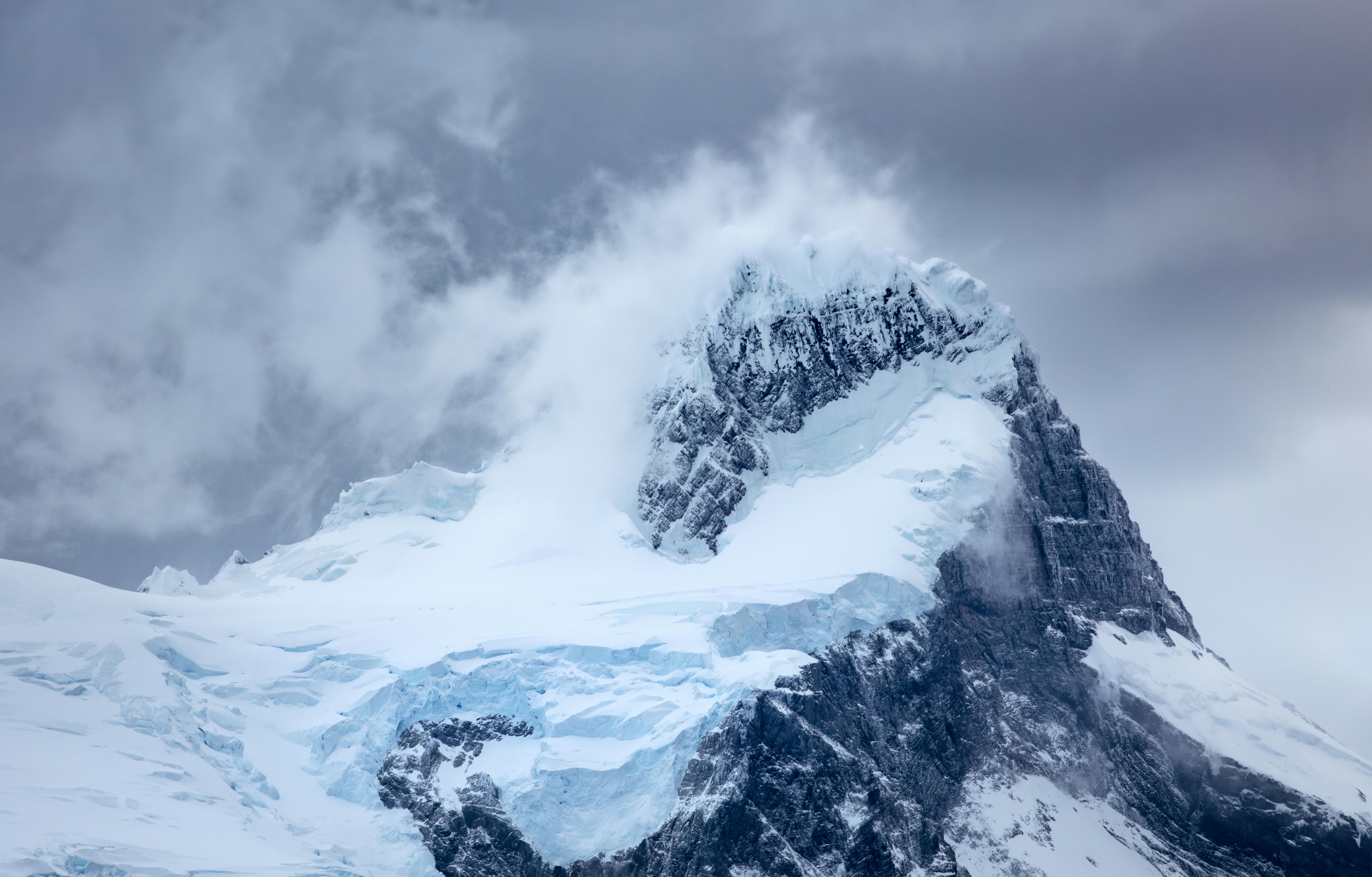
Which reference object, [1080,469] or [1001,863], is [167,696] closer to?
[1001,863]

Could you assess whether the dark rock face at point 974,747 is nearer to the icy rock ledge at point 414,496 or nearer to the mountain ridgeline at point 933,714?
the mountain ridgeline at point 933,714

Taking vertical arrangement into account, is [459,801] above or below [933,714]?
below

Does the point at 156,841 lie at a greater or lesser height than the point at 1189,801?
lesser

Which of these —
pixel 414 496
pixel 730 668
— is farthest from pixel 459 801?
pixel 414 496

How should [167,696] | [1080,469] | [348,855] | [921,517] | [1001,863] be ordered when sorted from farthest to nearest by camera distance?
[1080,469], [921,517], [1001,863], [167,696], [348,855]

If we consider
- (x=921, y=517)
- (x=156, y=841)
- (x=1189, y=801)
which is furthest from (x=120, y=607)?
(x=1189, y=801)

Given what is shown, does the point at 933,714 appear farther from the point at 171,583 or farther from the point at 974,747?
the point at 171,583

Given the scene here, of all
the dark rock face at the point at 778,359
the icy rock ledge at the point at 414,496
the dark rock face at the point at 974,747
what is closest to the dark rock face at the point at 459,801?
the dark rock face at the point at 974,747
